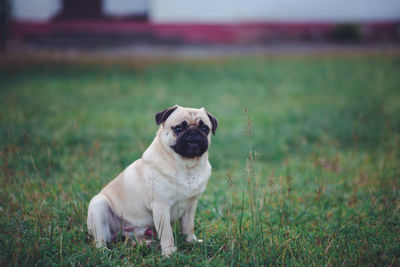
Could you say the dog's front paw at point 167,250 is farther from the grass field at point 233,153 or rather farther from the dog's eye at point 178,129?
the dog's eye at point 178,129

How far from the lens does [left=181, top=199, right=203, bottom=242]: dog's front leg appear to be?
10.7 feet

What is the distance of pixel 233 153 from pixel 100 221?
3.80m

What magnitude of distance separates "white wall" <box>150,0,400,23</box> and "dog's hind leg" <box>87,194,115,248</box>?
13947mm

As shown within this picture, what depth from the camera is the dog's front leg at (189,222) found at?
3258 millimetres

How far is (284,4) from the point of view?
15750 millimetres

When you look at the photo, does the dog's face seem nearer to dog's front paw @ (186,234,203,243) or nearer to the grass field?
the grass field

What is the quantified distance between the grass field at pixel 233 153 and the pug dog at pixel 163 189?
0.22 m

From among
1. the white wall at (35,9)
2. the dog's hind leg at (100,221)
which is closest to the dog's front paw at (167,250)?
the dog's hind leg at (100,221)

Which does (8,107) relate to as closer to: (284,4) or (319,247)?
(319,247)

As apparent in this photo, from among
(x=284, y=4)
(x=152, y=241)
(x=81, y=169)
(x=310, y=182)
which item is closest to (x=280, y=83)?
(x=284, y=4)

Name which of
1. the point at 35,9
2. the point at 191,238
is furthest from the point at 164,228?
the point at 35,9

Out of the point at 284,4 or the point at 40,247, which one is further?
the point at 284,4

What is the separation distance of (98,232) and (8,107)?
7.15 metres

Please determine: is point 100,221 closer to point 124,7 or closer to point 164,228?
point 164,228
